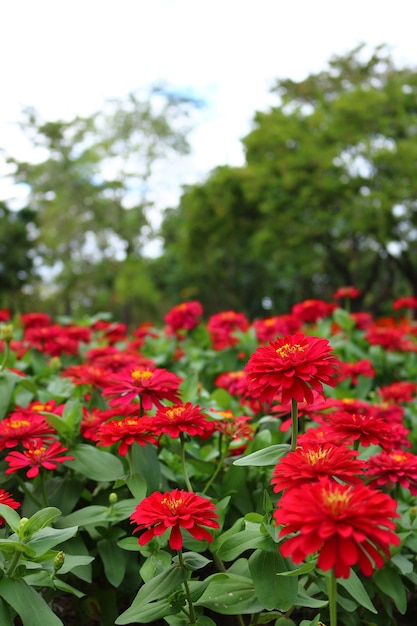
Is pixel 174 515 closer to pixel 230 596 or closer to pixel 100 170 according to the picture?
pixel 230 596

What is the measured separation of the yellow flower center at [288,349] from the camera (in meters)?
1.29

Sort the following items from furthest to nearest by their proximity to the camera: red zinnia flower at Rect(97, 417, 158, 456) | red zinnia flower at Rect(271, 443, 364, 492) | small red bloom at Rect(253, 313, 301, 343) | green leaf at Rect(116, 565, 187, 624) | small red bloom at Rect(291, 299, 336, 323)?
small red bloom at Rect(291, 299, 336, 323) < small red bloom at Rect(253, 313, 301, 343) < red zinnia flower at Rect(97, 417, 158, 456) < green leaf at Rect(116, 565, 187, 624) < red zinnia flower at Rect(271, 443, 364, 492)

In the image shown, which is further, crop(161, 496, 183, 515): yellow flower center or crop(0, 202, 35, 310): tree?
crop(0, 202, 35, 310): tree

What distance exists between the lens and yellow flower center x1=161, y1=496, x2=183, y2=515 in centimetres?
115

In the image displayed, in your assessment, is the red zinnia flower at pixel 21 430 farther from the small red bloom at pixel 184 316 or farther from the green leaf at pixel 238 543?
the small red bloom at pixel 184 316

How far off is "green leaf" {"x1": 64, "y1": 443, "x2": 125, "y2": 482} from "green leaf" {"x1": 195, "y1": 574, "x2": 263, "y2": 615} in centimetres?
41

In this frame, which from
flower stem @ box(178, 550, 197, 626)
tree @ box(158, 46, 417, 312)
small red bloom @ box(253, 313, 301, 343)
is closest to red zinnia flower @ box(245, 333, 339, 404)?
flower stem @ box(178, 550, 197, 626)

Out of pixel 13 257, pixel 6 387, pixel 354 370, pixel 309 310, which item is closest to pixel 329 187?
pixel 309 310

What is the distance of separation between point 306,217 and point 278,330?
10431mm

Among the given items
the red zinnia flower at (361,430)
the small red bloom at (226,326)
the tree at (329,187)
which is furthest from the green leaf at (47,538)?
the tree at (329,187)

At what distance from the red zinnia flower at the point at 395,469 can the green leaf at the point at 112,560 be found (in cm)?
65

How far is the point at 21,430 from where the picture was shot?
1.52 m

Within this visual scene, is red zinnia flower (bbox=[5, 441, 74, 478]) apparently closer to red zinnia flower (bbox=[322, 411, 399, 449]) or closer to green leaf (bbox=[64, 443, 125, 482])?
green leaf (bbox=[64, 443, 125, 482])

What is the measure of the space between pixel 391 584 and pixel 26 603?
90cm
